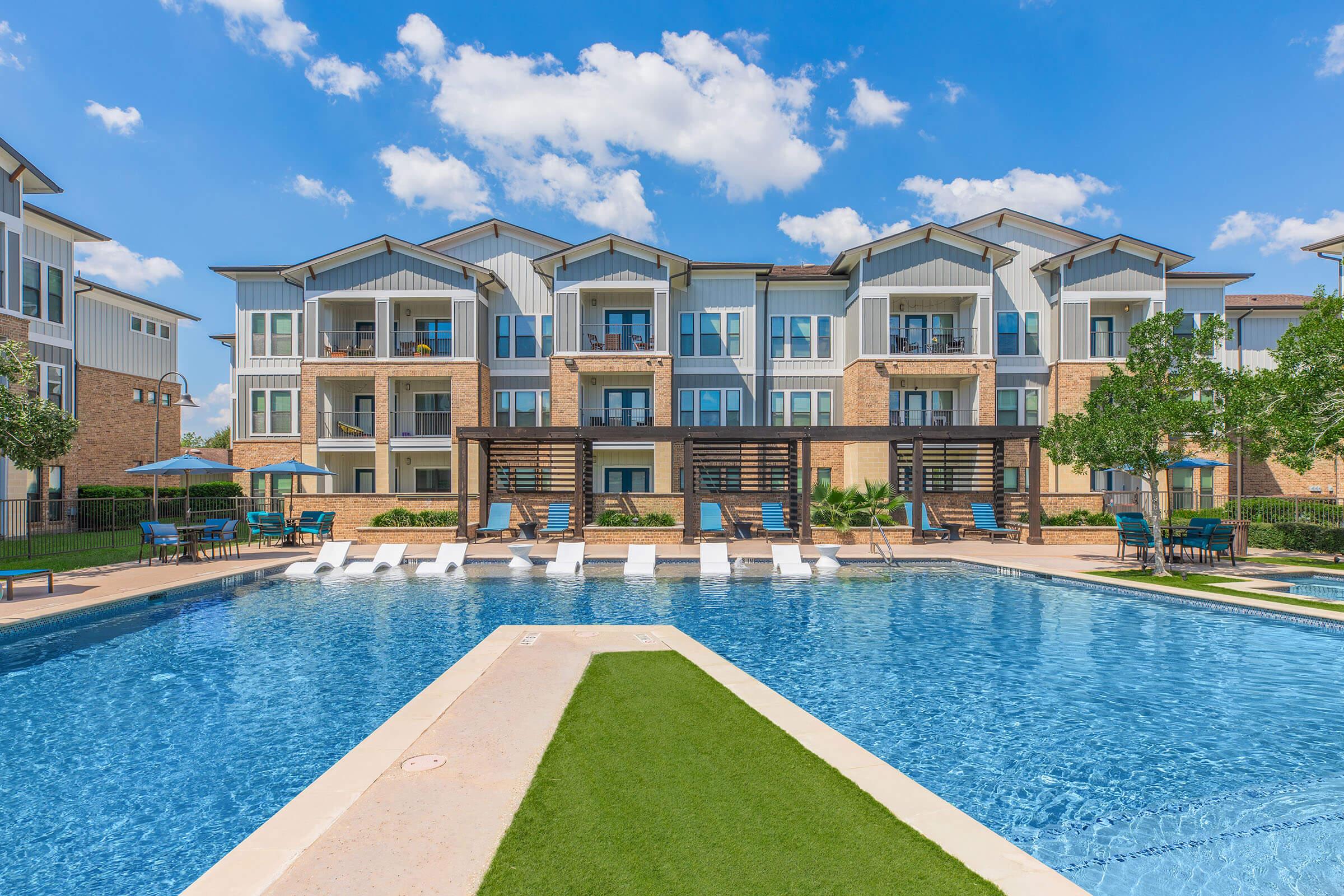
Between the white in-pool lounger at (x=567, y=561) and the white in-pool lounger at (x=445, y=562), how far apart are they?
6.63 feet

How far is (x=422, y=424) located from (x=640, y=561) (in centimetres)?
1541

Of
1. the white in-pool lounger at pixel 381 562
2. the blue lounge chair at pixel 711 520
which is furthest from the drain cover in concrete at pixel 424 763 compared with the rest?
the blue lounge chair at pixel 711 520

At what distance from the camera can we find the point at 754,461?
2411 centimetres

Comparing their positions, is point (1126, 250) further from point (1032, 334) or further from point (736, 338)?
point (736, 338)

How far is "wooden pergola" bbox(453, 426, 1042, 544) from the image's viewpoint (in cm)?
2050

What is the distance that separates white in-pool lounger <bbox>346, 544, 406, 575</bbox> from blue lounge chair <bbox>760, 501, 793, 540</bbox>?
1062 cm

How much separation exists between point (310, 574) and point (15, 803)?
10980 millimetres

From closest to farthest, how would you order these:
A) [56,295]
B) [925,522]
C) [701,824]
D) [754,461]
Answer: [701,824]
[925,522]
[56,295]
[754,461]

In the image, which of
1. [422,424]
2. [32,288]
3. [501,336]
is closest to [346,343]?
[422,424]

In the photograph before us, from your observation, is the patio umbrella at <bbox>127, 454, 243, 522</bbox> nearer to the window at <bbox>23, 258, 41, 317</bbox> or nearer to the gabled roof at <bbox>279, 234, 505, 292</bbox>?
the gabled roof at <bbox>279, 234, 505, 292</bbox>

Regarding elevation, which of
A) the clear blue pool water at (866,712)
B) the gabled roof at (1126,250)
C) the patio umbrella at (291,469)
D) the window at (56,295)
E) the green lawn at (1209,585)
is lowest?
the clear blue pool water at (866,712)

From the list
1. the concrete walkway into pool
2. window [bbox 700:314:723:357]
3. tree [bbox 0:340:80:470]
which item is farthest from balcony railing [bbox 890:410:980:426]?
tree [bbox 0:340:80:470]

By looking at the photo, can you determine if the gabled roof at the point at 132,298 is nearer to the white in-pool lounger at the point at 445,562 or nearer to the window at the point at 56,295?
the window at the point at 56,295

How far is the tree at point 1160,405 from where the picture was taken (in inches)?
504
